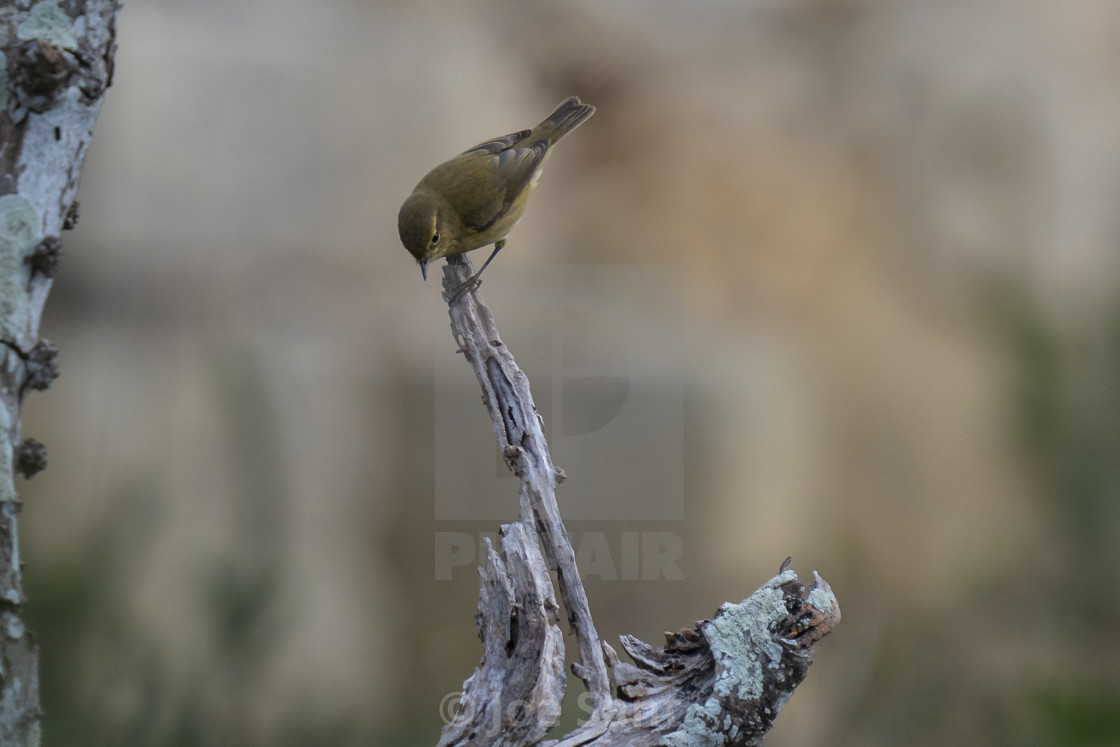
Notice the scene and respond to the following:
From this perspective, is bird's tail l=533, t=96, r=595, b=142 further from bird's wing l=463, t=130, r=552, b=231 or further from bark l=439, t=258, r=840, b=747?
bark l=439, t=258, r=840, b=747

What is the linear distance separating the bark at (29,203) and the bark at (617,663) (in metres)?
0.63

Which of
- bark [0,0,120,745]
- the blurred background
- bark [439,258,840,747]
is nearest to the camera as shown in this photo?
bark [0,0,120,745]

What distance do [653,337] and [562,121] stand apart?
90 centimetres

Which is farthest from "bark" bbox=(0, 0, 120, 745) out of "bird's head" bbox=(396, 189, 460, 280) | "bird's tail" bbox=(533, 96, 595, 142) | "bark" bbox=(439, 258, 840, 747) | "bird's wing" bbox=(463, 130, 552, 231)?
"bird's tail" bbox=(533, 96, 595, 142)

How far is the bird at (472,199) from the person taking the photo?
2059 millimetres

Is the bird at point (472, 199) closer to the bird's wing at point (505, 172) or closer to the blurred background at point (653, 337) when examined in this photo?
the bird's wing at point (505, 172)

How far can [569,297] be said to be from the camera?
10.2ft

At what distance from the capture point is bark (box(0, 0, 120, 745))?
102 cm

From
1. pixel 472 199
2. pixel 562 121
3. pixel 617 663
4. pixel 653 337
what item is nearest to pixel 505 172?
pixel 472 199

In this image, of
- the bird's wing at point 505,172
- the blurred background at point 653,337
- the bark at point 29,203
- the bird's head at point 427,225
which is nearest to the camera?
the bark at point 29,203

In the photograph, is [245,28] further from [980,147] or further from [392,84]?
[980,147]

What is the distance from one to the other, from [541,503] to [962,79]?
2474 mm

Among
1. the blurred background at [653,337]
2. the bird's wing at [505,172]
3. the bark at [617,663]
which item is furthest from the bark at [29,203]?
the blurred background at [653,337]

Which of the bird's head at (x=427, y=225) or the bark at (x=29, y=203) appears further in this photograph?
the bird's head at (x=427, y=225)
